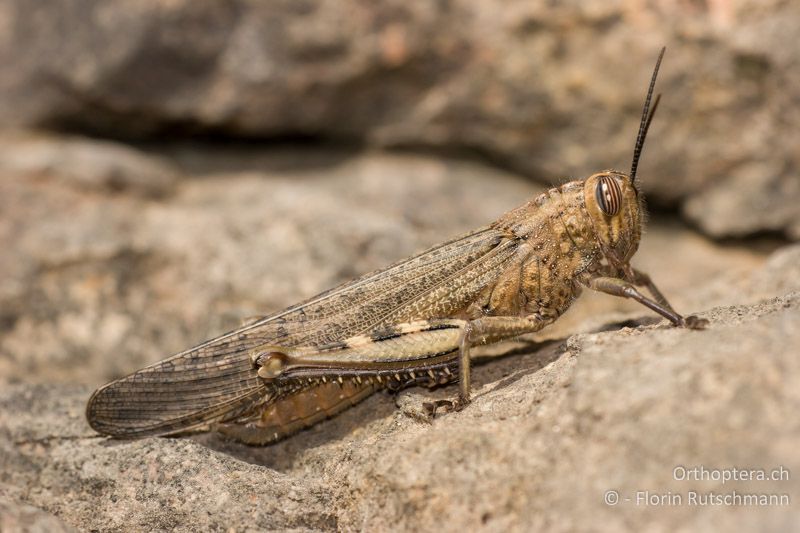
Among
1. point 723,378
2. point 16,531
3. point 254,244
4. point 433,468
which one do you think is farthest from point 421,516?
point 254,244

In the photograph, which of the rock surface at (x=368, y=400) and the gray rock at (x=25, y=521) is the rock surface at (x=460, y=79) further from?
the gray rock at (x=25, y=521)

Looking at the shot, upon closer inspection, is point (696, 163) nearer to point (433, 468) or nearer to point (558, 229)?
point (558, 229)

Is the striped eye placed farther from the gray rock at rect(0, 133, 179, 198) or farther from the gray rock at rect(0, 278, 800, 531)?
the gray rock at rect(0, 133, 179, 198)

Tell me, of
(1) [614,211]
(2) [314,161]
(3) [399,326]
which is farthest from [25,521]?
(2) [314,161]

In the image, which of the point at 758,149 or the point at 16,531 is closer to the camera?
the point at 16,531

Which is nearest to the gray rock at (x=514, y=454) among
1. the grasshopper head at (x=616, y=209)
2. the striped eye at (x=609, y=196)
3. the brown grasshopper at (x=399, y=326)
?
the brown grasshopper at (x=399, y=326)

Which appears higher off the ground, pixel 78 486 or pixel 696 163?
pixel 696 163

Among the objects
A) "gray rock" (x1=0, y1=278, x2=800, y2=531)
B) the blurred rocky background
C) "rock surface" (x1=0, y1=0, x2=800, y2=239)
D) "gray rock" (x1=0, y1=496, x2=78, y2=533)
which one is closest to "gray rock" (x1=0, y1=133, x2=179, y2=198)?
the blurred rocky background
